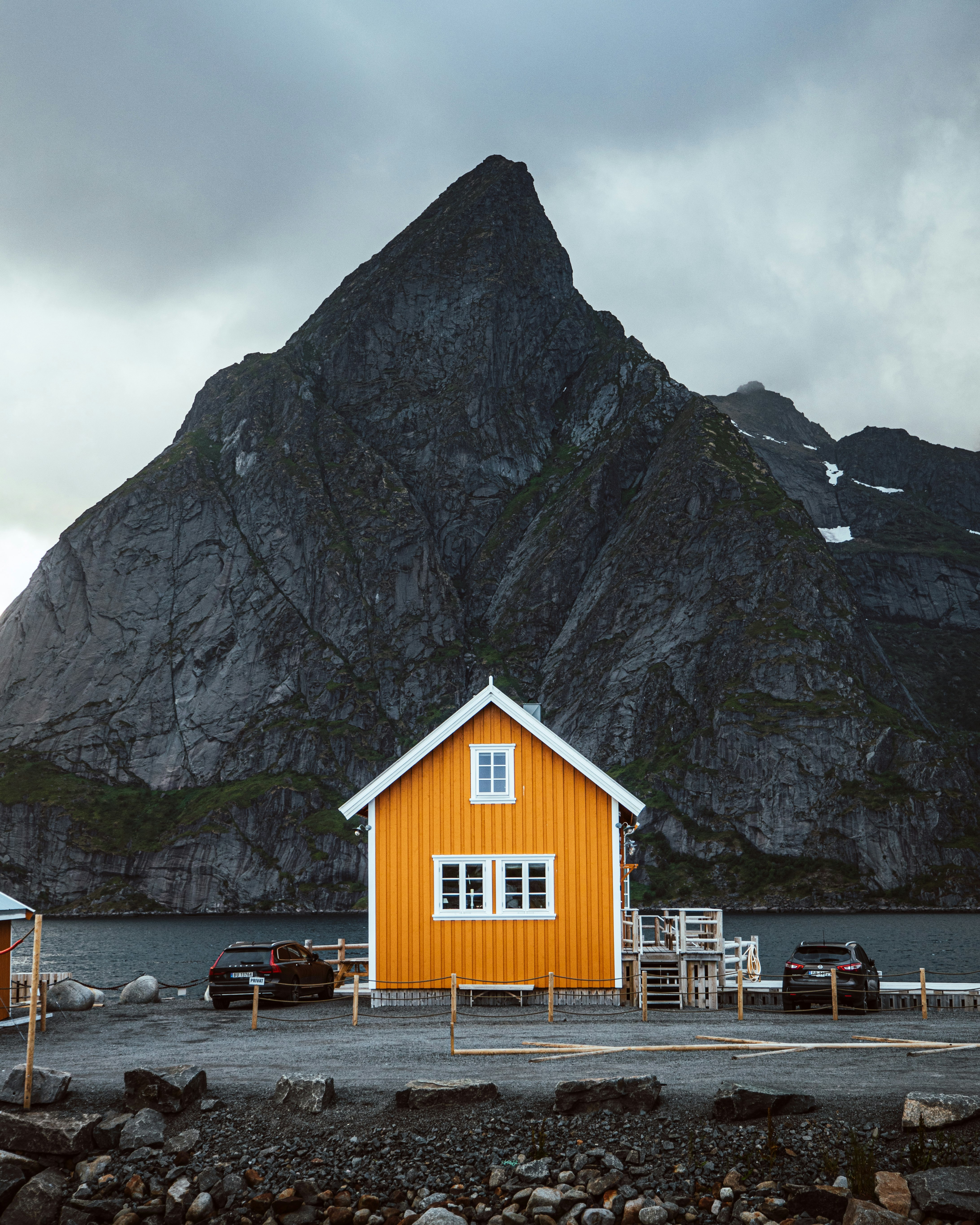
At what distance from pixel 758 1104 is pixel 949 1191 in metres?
2.68

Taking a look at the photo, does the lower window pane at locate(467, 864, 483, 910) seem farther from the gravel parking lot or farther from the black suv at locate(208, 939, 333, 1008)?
the black suv at locate(208, 939, 333, 1008)

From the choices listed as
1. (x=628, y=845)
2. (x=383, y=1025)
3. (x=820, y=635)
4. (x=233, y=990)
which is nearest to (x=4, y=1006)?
(x=233, y=990)

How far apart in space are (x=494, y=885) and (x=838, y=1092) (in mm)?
16002

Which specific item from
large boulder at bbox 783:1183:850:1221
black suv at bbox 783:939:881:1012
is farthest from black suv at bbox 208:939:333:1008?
large boulder at bbox 783:1183:850:1221

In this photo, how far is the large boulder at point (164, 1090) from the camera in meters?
16.0

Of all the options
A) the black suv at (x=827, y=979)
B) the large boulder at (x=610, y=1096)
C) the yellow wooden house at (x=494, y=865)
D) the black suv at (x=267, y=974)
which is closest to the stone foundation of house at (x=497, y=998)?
the yellow wooden house at (x=494, y=865)

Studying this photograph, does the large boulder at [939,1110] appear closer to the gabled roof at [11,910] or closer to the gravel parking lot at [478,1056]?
the gravel parking lot at [478,1056]

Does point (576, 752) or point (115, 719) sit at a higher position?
point (115, 719)

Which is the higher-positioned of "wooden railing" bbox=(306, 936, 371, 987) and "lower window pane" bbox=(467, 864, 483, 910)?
"lower window pane" bbox=(467, 864, 483, 910)

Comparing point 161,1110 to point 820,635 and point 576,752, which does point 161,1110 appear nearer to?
point 576,752

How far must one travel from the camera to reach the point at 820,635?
607 ft

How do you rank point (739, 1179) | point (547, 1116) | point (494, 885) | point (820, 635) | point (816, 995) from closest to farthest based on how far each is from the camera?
point (739, 1179)
point (547, 1116)
point (816, 995)
point (494, 885)
point (820, 635)

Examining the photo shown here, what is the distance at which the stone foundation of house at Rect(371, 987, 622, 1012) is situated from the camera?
98.2ft

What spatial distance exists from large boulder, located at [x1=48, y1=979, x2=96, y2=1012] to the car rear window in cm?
356
